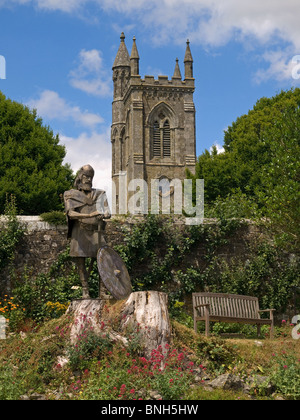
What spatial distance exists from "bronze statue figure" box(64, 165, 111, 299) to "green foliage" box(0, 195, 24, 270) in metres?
3.86

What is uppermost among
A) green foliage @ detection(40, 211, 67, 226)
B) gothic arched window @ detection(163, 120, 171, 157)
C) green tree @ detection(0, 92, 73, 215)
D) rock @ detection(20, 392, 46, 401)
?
gothic arched window @ detection(163, 120, 171, 157)

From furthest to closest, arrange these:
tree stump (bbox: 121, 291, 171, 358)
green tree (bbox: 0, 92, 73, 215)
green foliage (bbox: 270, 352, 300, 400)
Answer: green tree (bbox: 0, 92, 73, 215) → tree stump (bbox: 121, 291, 171, 358) → green foliage (bbox: 270, 352, 300, 400)

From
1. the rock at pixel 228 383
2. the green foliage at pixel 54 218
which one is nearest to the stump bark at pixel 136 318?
the rock at pixel 228 383

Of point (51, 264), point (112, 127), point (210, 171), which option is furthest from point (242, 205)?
point (112, 127)

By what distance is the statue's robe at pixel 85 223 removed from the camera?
9547 mm

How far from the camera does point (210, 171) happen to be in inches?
1240

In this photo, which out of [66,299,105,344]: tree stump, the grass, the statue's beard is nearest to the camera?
the grass

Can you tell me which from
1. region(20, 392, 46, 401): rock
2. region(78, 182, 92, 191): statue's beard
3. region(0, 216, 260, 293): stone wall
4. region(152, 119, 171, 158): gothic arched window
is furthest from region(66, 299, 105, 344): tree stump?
region(152, 119, 171, 158): gothic arched window

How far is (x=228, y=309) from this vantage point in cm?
1193

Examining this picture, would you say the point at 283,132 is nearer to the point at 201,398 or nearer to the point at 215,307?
the point at 215,307

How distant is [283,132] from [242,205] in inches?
88.7

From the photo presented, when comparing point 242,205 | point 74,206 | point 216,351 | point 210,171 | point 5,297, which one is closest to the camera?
point 216,351

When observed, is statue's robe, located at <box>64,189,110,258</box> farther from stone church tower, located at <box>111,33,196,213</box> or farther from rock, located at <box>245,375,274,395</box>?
stone church tower, located at <box>111,33,196,213</box>

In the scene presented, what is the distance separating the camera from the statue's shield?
9.20m
